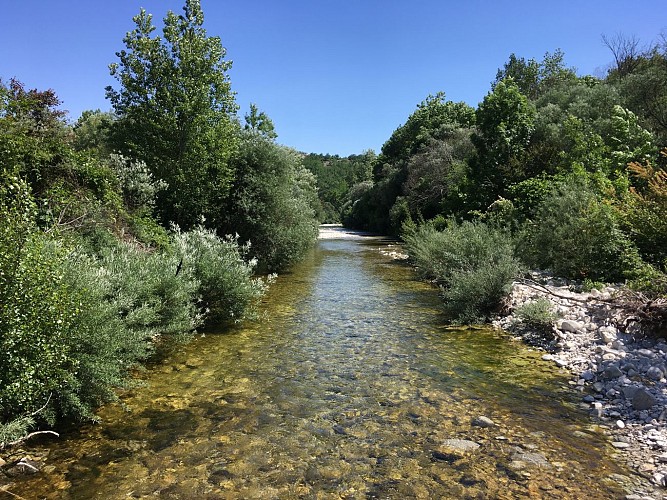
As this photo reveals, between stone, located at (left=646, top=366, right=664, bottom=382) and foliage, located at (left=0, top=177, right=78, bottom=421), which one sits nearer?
foliage, located at (left=0, top=177, right=78, bottom=421)

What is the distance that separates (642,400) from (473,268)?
749 cm

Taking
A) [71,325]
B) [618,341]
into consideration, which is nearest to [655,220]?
[618,341]

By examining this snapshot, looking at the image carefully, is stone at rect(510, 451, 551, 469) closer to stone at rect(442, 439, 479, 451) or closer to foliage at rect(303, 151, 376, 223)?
stone at rect(442, 439, 479, 451)

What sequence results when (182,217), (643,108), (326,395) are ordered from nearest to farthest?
(326,395) < (182,217) < (643,108)

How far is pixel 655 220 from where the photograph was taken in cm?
1072

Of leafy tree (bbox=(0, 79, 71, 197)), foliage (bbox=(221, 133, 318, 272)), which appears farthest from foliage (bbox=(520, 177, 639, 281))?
leafy tree (bbox=(0, 79, 71, 197))

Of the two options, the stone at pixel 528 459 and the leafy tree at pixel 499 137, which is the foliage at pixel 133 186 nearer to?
the stone at pixel 528 459

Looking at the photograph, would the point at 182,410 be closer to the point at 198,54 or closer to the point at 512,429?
the point at 512,429

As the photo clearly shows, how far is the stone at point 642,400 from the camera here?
225 inches

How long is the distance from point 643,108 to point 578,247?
772 inches

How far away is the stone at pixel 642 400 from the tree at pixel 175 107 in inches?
605

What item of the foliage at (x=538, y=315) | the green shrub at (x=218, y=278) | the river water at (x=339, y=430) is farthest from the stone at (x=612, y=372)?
the green shrub at (x=218, y=278)

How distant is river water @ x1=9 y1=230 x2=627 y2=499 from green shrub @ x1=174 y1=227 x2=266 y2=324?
1.02 meters

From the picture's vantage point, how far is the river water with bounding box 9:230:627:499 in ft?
14.4
